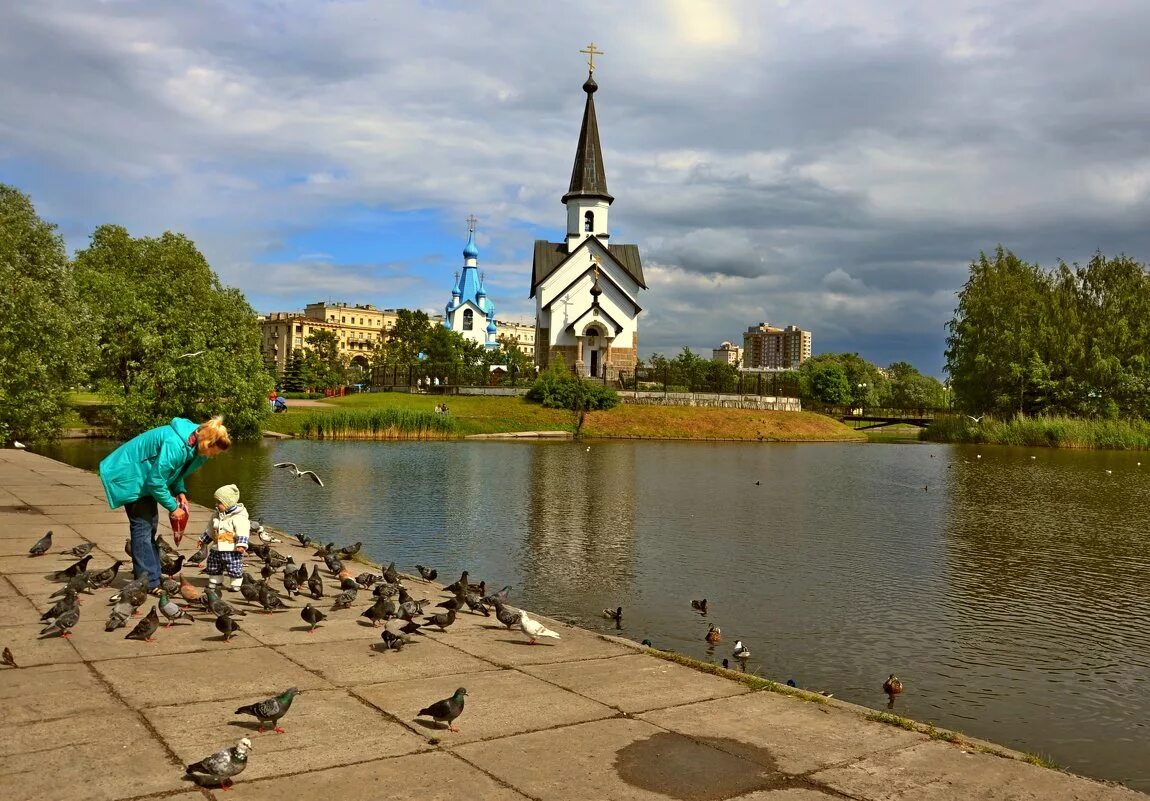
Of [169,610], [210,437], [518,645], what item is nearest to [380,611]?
[518,645]

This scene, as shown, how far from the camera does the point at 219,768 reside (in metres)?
5.99

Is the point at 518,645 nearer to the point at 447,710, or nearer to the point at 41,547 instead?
the point at 447,710

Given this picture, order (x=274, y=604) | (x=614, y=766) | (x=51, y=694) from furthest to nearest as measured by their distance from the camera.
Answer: (x=274, y=604) < (x=51, y=694) < (x=614, y=766)

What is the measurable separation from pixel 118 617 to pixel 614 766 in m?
6.18

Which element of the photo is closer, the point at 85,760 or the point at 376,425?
the point at 85,760

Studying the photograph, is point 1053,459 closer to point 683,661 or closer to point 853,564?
point 853,564

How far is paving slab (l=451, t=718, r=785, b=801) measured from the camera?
21.1ft

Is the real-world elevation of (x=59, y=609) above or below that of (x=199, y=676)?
above

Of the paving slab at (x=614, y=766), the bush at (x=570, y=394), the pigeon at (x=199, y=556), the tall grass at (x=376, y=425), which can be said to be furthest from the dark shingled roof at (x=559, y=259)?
the paving slab at (x=614, y=766)

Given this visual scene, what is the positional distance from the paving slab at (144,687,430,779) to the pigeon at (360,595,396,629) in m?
3.05

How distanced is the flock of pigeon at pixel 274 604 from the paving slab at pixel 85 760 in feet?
2.33

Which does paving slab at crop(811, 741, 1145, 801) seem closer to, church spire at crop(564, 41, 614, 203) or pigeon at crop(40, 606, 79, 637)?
pigeon at crop(40, 606, 79, 637)

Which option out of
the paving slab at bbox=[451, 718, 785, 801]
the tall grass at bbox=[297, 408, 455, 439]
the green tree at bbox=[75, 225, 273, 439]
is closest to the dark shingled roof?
the tall grass at bbox=[297, 408, 455, 439]

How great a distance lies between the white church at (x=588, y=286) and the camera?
92625 mm
